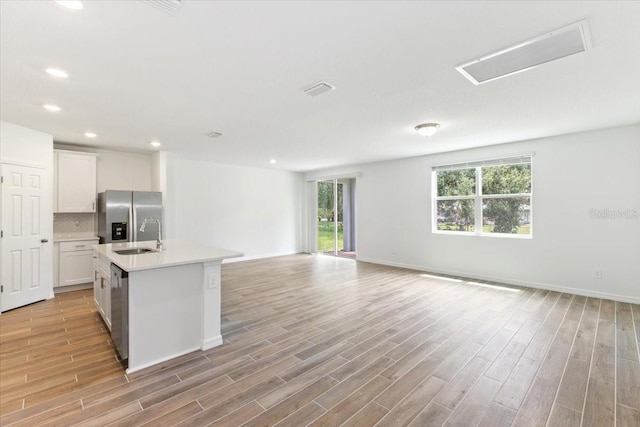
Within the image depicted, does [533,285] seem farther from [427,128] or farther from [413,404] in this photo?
[413,404]

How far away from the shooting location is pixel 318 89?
2811 mm

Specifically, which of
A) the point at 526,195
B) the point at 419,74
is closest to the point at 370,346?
the point at 419,74

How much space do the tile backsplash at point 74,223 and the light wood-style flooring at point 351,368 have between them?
167cm

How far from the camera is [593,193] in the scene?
434 cm

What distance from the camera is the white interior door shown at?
3871mm

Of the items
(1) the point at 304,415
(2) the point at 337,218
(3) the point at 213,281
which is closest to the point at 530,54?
(1) the point at 304,415

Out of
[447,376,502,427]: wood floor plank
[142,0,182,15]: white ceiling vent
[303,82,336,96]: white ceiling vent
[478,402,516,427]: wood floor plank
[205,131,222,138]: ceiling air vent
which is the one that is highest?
[205,131,222,138]: ceiling air vent

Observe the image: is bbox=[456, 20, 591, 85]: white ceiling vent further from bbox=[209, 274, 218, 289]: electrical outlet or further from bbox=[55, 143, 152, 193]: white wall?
bbox=[55, 143, 152, 193]: white wall

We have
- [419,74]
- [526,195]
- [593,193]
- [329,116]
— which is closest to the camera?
[419,74]

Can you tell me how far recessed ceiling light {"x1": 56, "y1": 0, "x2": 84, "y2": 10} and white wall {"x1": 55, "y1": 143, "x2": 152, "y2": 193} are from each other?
186 inches

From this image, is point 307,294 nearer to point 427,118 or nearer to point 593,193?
point 427,118

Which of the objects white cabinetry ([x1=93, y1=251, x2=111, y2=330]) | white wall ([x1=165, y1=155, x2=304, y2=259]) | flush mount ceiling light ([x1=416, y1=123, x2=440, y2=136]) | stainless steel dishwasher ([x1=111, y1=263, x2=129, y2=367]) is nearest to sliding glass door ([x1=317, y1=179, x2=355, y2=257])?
white wall ([x1=165, y1=155, x2=304, y2=259])

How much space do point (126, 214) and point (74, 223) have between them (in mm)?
1159

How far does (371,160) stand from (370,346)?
16.0 feet
